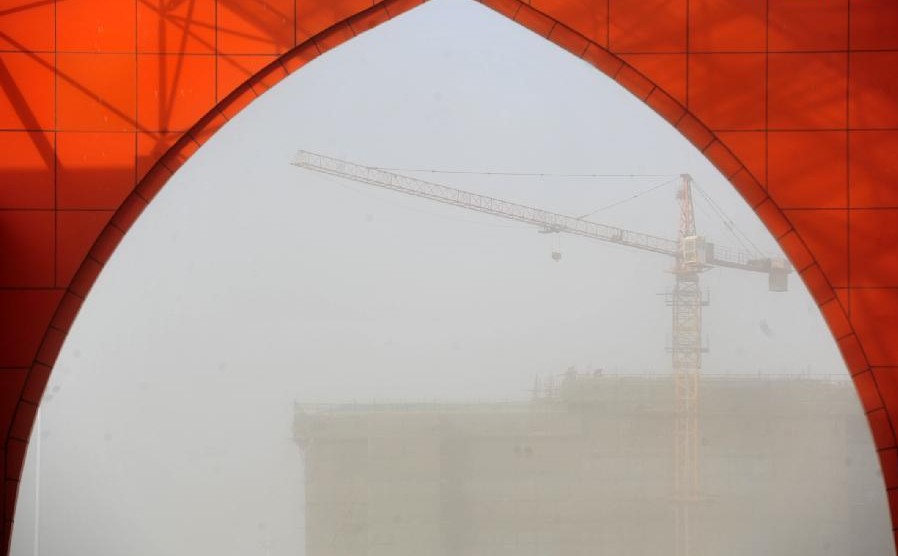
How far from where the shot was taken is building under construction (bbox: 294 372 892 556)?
3662 centimetres

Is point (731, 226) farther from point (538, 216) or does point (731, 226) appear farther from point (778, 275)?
point (538, 216)

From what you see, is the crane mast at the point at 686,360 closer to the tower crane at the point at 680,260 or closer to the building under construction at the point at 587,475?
the tower crane at the point at 680,260

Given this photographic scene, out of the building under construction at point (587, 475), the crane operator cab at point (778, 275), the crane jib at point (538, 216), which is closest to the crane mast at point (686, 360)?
the crane jib at point (538, 216)

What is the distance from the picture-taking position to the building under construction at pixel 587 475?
36625 mm

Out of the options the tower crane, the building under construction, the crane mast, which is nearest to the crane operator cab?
the tower crane

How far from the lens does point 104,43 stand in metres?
6.49

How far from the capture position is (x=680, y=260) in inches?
1715

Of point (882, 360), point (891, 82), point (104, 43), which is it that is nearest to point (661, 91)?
point (891, 82)

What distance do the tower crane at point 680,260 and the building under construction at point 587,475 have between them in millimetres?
1456

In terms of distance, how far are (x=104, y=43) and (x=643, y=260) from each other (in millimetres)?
37677

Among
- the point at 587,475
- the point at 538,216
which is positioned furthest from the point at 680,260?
the point at 587,475

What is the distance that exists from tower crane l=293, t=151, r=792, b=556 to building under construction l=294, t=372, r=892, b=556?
1.46m

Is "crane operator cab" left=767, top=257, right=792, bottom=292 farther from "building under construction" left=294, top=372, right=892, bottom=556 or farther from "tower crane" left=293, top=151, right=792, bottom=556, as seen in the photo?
"building under construction" left=294, top=372, right=892, bottom=556

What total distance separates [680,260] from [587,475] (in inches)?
417
